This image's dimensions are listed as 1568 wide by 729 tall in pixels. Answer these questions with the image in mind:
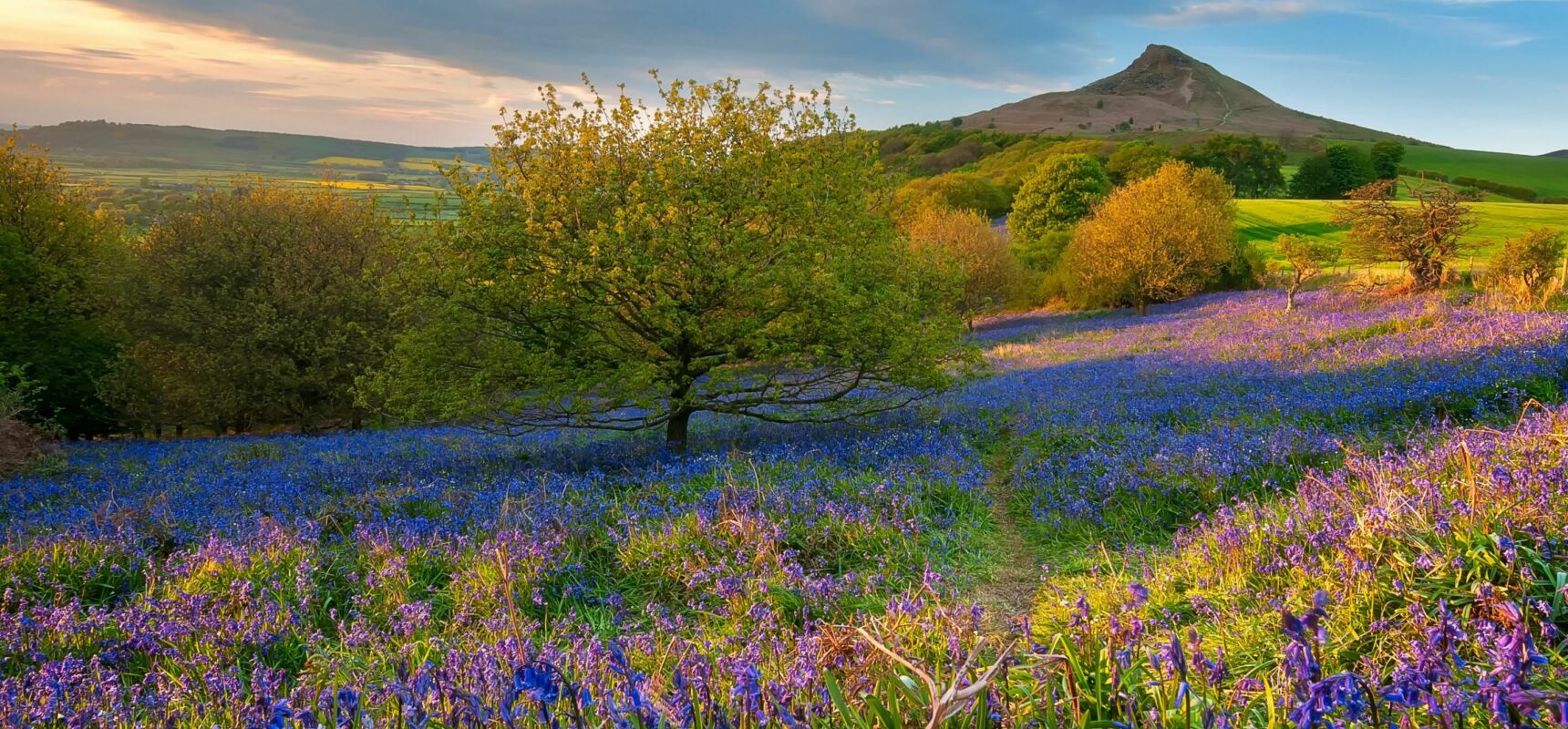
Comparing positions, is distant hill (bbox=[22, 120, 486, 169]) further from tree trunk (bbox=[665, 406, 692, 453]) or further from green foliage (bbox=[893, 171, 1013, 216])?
tree trunk (bbox=[665, 406, 692, 453])

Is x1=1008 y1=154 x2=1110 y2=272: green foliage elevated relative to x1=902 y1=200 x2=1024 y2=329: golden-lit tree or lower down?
elevated

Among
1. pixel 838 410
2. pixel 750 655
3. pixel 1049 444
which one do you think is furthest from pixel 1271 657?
pixel 838 410

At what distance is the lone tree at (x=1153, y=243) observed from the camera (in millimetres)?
33031

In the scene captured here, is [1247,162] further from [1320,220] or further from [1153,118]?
[1153,118]

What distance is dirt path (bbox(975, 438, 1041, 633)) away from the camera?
Result: 519cm

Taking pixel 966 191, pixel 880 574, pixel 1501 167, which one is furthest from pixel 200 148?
pixel 1501 167

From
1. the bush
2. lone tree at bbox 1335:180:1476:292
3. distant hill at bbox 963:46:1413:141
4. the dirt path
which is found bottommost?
the bush

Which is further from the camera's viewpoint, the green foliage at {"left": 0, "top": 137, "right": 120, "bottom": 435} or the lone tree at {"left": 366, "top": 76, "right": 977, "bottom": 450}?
the green foliage at {"left": 0, "top": 137, "right": 120, "bottom": 435}

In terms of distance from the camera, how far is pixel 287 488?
31.0ft

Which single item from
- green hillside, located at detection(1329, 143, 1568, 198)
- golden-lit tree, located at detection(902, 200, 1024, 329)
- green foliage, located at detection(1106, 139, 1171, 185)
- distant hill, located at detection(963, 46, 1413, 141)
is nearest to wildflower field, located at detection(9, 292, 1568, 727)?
golden-lit tree, located at detection(902, 200, 1024, 329)

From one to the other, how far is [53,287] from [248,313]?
30.0 feet

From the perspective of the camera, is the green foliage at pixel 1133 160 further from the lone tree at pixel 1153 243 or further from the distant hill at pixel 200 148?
the distant hill at pixel 200 148

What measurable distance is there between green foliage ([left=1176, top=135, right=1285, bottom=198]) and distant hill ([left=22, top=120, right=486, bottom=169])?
117326 mm

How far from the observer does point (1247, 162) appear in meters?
86.4
